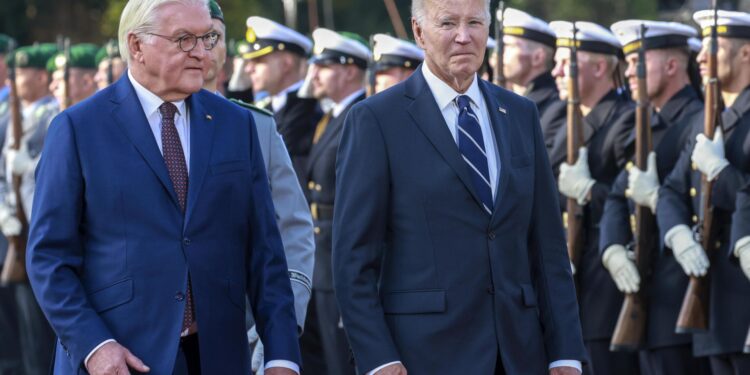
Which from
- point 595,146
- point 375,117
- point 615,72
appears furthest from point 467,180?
point 615,72

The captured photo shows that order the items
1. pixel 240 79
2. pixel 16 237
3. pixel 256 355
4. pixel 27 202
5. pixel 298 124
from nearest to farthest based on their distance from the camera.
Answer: pixel 256 355 < pixel 298 124 < pixel 240 79 < pixel 27 202 < pixel 16 237

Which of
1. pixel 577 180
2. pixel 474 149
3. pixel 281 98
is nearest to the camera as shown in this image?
pixel 474 149

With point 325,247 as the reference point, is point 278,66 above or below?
above

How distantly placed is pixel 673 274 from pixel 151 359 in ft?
14.0

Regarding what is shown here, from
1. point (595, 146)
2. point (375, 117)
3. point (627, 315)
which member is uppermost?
point (375, 117)

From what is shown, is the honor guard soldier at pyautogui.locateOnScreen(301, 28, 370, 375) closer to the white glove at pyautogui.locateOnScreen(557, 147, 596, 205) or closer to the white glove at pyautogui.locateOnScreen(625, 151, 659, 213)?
the white glove at pyautogui.locateOnScreen(557, 147, 596, 205)

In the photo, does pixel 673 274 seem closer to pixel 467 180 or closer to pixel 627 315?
pixel 627 315

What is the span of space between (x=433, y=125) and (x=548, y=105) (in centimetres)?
470

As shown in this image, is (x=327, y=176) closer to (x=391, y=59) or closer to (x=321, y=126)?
(x=321, y=126)

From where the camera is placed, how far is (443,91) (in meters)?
5.19

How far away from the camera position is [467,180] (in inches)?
198

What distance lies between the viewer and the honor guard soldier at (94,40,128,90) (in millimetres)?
12656

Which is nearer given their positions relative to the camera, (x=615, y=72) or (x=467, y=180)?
(x=467, y=180)

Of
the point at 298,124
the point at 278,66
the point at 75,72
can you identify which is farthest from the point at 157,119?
the point at 75,72
